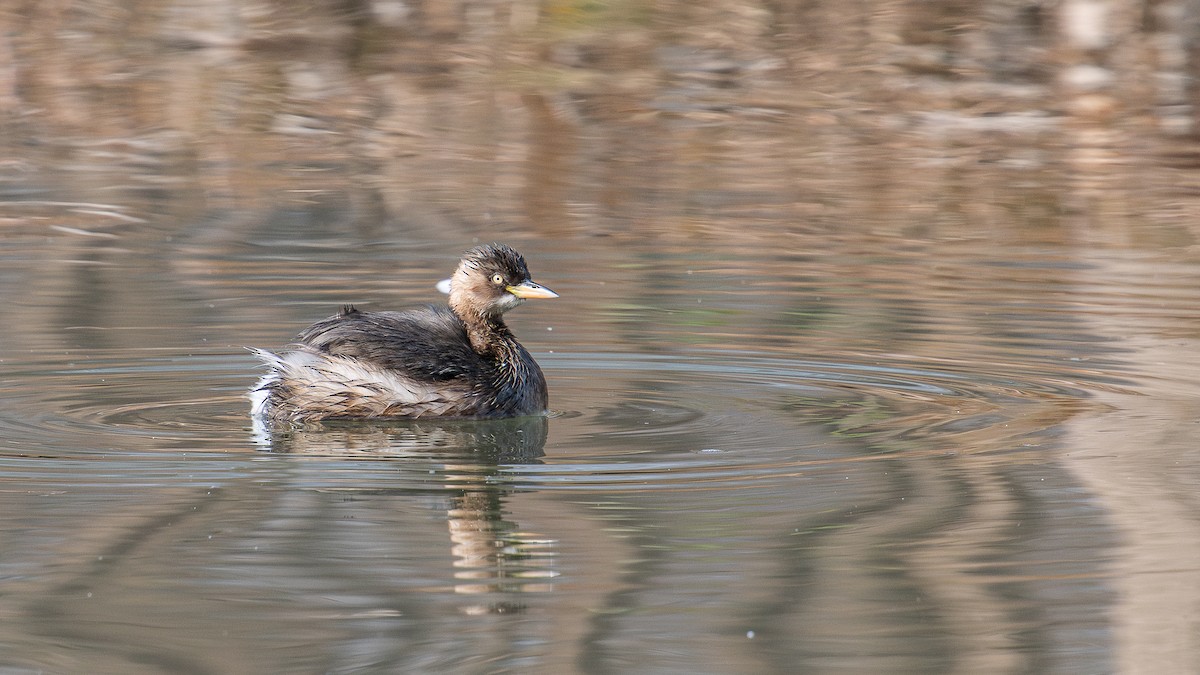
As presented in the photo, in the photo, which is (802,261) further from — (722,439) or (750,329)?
(722,439)

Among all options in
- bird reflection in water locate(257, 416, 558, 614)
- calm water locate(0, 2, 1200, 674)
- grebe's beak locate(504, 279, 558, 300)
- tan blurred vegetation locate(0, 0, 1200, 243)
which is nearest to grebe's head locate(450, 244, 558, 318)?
grebe's beak locate(504, 279, 558, 300)

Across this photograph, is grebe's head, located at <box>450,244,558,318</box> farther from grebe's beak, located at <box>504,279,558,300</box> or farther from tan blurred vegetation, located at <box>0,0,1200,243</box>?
tan blurred vegetation, located at <box>0,0,1200,243</box>

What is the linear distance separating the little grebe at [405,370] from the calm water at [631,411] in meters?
0.12

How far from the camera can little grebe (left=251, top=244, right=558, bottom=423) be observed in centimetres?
827

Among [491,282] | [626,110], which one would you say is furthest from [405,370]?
[626,110]

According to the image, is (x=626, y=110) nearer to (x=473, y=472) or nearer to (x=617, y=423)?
(x=617, y=423)

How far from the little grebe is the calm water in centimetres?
12

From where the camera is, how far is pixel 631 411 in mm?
8422

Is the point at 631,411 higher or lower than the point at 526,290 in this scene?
lower

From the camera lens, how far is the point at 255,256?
1313 cm

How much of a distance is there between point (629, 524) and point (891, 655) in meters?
1.45

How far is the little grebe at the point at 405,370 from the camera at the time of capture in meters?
8.27

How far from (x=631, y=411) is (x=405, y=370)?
1.02 meters

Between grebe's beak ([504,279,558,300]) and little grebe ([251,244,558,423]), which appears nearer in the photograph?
little grebe ([251,244,558,423])
